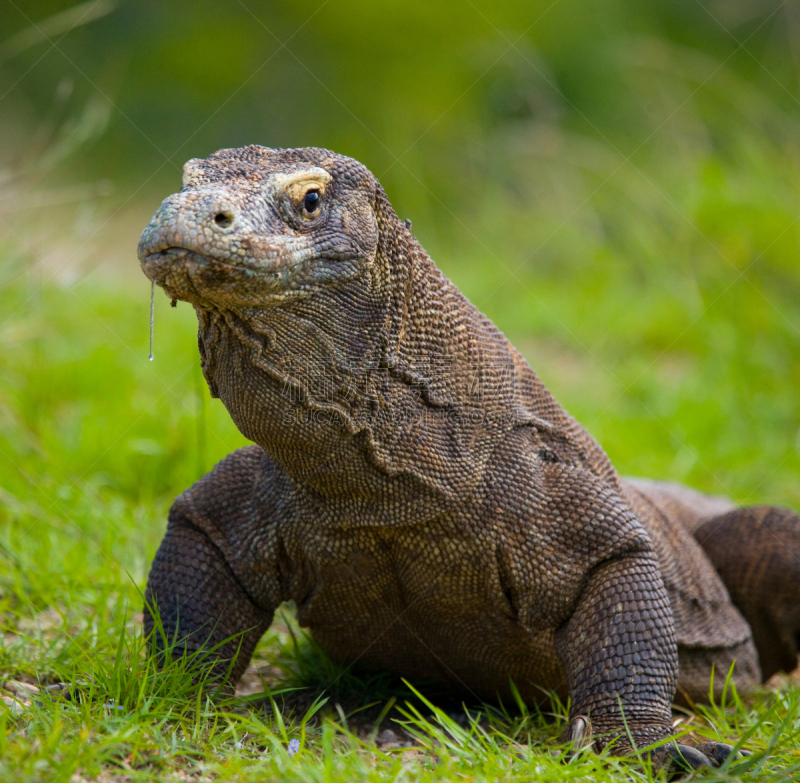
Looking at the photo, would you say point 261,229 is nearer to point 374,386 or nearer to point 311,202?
point 311,202

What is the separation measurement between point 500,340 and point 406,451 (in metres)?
0.62

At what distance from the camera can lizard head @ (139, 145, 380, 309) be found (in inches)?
94.3

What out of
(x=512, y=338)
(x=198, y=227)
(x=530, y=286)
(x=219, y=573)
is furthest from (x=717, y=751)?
(x=530, y=286)

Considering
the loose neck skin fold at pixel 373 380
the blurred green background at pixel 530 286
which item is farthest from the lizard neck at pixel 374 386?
the blurred green background at pixel 530 286

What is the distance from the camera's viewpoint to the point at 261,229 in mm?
2496

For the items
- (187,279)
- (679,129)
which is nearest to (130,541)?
(187,279)

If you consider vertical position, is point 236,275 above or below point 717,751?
above

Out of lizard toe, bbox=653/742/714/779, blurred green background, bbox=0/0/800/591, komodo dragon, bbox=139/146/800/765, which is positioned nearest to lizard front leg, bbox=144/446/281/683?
komodo dragon, bbox=139/146/800/765

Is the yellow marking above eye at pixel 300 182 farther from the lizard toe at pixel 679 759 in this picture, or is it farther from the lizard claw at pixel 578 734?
the lizard toe at pixel 679 759

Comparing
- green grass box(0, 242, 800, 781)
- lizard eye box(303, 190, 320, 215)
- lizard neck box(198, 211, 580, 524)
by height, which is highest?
lizard eye box(303, 190, 320, 215)

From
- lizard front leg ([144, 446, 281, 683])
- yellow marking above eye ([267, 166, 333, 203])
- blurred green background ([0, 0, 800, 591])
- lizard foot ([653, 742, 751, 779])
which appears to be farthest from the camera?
blurred green background ([0, 0, 800, 591])

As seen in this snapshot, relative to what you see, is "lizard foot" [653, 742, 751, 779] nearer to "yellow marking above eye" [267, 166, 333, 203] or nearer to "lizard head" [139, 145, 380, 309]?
A: "lizard head" [139, 145, 380, 309]

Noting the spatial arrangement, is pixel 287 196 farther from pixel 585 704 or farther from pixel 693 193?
pixel 693 193

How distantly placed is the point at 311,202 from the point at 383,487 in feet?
2.84
